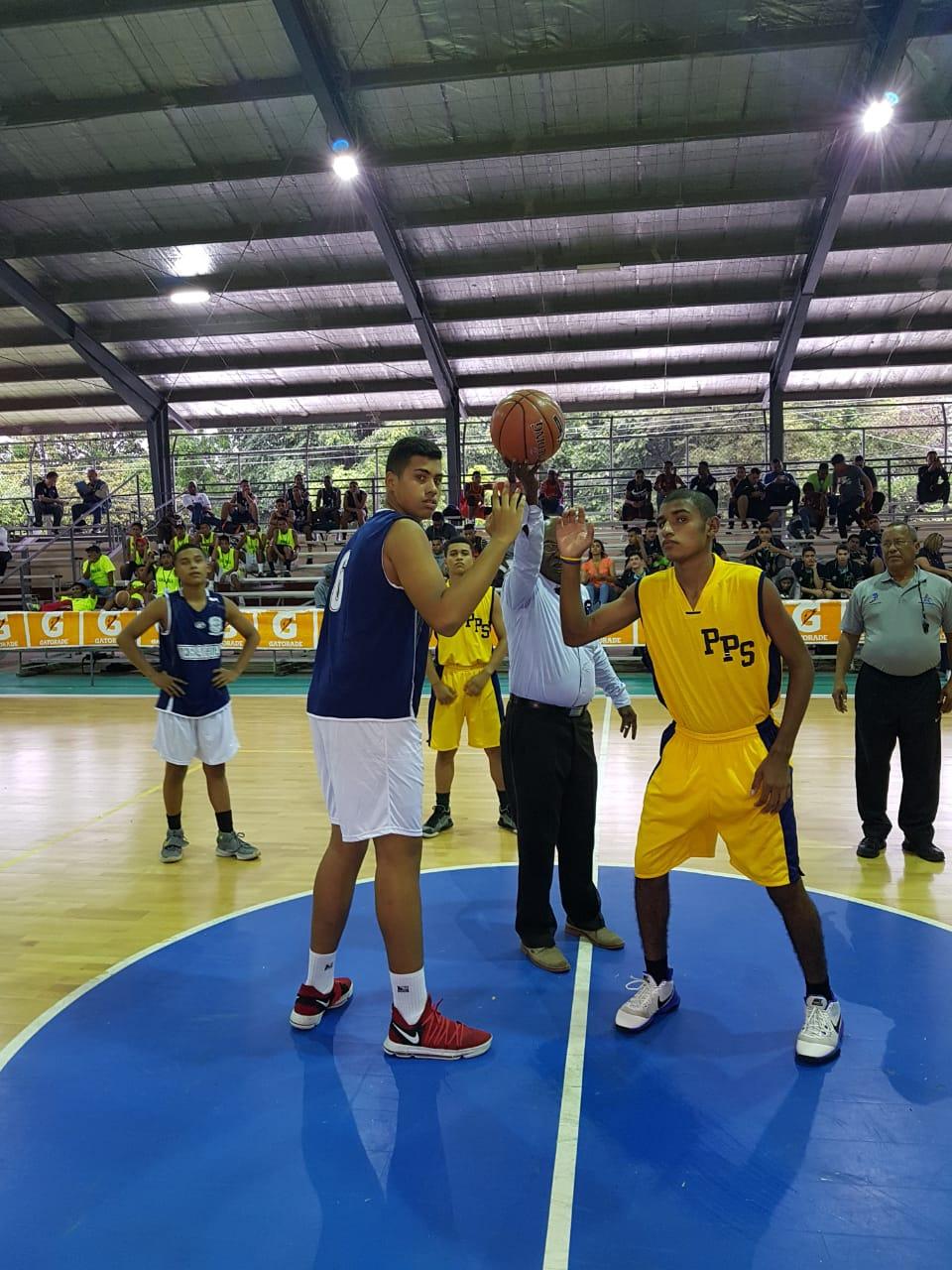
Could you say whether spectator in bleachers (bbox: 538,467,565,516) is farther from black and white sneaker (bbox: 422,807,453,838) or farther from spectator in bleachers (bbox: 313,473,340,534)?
black and white sneaker (bbox: 422,807,453,838)

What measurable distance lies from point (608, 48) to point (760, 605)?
10034mm

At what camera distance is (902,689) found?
5.05 metres

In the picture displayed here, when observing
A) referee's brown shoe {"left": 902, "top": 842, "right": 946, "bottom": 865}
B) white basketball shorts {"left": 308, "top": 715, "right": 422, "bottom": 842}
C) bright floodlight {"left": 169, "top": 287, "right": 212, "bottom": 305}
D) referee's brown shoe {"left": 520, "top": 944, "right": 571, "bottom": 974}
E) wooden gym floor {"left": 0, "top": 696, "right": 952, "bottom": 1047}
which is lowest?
wooden gym floor {"left": 0, "top": 696, "right": 952, "bottom": 1047}

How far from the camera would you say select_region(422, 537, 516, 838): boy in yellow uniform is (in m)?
5.67

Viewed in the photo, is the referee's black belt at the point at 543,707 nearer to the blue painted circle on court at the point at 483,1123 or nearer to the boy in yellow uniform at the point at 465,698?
the blue painted circle on court at the point at 483,1123

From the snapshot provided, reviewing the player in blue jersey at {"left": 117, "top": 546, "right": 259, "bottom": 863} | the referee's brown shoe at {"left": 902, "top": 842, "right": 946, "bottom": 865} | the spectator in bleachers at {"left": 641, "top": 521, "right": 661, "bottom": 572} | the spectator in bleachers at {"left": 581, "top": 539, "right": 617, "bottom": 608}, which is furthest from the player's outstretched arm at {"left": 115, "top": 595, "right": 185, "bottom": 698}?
the spectator in bleachers at {"left": 641, "top": 521, "right": 661, "bottom": 572}

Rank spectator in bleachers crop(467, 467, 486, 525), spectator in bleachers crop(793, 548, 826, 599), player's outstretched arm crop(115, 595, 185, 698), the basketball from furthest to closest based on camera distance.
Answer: spectator in bleachers crop(467, 467, 486, 525) < spectator in bleachers crop(793, 548, 826, 599) < player's outstretched arm crop(115, 595, 185, 698) < the basketball

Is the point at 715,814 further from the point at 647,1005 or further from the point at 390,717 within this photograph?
the point at 390,717

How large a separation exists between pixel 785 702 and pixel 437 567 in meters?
1.25

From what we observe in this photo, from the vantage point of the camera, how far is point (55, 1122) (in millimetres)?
2781

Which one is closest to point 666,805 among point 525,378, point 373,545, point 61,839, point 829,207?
point 373,545

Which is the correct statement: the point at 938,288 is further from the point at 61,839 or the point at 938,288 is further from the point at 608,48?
the point at 61,839

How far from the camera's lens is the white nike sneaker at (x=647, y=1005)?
3225 mm

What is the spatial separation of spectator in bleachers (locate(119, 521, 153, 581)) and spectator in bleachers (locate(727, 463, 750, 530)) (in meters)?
10.7
